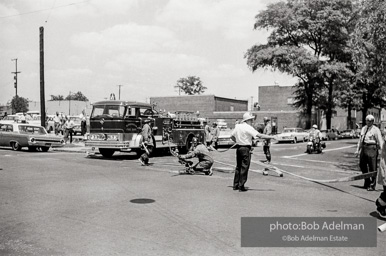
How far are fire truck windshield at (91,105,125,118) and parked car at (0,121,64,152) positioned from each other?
499 centimetres

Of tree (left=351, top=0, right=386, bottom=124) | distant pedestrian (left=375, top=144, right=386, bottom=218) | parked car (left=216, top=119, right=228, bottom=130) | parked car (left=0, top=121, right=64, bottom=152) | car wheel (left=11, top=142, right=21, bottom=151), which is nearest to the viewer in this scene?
distant pedestrian (left=375, top=144, right=386, bottom=218)

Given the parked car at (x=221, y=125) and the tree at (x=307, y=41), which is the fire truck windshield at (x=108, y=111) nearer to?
the parked car at (x=221, y=125)

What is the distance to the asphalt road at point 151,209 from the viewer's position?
5406 millimetres

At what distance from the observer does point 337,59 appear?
42.7m

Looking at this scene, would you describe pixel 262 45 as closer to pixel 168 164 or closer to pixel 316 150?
pixel 316 150

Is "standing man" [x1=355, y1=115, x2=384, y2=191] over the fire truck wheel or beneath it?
over

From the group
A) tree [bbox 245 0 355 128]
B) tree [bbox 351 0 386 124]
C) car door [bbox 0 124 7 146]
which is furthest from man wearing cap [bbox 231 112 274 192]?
tree [bbox 245 0 355 128]

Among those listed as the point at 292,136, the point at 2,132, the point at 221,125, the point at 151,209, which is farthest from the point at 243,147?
the point at 221,125

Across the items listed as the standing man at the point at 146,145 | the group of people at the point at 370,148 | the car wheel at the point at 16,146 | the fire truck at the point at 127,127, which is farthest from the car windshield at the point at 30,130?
the group of people at the point at 370,148

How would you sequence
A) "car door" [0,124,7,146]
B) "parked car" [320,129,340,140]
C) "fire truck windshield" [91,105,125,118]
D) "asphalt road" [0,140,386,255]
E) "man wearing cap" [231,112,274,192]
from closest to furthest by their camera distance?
"asphalt road" [0,140,386,255]
"man wearing cap" [231,112,274,192]
"fire truck windshield" [91,105,125,118]
"car door" [0,124,7,146]
"parked car" [320,129,340,140]

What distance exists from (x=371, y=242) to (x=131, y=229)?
11.6ft

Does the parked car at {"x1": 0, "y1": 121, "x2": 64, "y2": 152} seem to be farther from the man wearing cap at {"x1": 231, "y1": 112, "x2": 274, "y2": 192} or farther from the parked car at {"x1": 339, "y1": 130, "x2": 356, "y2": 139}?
the parked car at {"x1": 339, "y1": 130, "x2": 356, "y2": 139}

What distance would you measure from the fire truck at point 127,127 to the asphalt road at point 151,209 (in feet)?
13.8

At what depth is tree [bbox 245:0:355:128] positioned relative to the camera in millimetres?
40781
